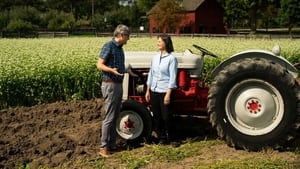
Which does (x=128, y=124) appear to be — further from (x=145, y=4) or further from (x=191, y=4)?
(x=145, y=4)

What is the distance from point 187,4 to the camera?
66.9m

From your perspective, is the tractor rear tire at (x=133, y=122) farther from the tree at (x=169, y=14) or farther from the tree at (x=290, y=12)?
the tree at (x=290, y=12)

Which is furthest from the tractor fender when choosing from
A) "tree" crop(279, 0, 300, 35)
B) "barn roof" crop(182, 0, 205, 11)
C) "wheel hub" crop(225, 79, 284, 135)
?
"barn roof" crop(182, 0, 205, 11)

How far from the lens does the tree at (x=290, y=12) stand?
60188mm

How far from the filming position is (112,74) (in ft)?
19.6

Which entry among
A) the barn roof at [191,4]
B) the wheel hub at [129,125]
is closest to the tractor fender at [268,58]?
the wheel hub at [129,125]

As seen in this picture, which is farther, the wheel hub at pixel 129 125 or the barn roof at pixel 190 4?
the barn roof at pixel 190 4

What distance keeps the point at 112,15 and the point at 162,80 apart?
7956 centimetres

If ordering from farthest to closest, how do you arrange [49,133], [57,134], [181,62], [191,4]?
[191,4]
[49,133]
[57,134]
[181,62]

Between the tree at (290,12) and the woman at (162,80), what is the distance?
5724cm

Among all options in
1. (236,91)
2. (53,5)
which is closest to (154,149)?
(236,91)

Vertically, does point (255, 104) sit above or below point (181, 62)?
below

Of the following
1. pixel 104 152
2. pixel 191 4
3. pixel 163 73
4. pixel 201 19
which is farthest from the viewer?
pixel 191 4

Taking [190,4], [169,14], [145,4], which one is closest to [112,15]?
[145,4]
